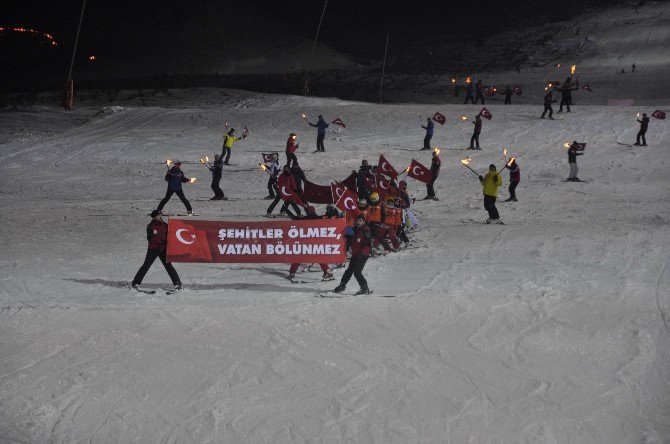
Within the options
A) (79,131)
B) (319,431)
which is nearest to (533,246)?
(319,431)

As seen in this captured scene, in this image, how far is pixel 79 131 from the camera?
30.8 m

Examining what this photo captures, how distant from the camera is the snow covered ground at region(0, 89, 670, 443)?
8172 millimetres

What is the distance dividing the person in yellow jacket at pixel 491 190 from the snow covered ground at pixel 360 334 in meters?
0.57

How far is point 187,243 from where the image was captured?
→ 489 inches

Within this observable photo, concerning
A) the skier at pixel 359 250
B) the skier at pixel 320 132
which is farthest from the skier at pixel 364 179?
the skier at pixel 320 132

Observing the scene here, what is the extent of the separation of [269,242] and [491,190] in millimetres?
6837

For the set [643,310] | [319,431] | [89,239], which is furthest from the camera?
[89,239]

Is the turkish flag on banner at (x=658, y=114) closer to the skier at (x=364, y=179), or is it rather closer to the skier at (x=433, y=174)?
the skier at (x=433, y=174)

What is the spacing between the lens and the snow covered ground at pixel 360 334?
8.17 metres

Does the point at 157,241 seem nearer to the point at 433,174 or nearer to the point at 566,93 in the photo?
the point at 433,174

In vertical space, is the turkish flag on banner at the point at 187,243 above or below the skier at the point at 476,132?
below

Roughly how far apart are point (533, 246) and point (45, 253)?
33.3ft

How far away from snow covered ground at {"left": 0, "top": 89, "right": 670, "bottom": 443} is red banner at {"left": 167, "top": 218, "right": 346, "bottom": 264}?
628mm

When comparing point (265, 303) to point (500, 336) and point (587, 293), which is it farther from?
point (587, 293)
